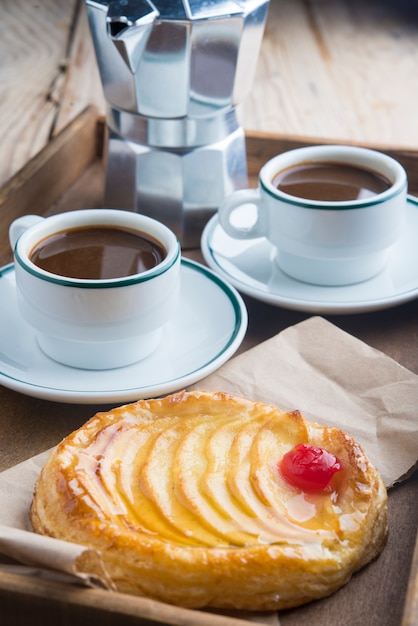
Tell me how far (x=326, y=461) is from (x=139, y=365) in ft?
1.30

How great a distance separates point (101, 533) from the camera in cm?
92

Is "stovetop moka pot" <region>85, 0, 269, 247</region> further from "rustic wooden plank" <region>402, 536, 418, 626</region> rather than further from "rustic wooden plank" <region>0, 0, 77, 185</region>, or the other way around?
"rustic wooden plank" <region>402, 536, 418, 626</region>

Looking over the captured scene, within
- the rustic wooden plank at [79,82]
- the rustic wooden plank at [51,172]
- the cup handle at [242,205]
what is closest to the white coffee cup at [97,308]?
the cup handle at [242,205]

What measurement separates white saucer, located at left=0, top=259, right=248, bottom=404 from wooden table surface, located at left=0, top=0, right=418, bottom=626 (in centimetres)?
4

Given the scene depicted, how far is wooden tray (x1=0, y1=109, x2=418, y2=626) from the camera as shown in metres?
0.82

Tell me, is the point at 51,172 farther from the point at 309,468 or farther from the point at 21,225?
the point at 309,468

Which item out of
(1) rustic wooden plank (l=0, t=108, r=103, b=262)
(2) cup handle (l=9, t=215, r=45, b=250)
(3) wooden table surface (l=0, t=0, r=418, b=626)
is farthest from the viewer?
(1) rustic wooden plank (l=0, t=108, r=103, b=262)

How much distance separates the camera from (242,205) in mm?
1566

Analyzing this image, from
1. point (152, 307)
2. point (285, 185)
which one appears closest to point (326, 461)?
point (152, 307)

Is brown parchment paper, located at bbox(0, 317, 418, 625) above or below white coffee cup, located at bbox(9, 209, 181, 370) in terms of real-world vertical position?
below

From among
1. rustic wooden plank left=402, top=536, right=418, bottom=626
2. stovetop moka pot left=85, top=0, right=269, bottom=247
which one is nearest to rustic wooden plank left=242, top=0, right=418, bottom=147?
stovetop moka pot left=85, top=0, right=269, bottom=247

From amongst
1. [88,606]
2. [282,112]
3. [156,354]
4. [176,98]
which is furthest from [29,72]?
[88,606]

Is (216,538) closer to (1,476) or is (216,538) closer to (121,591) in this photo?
(121,591)

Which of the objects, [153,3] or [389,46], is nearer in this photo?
[153,3]
